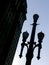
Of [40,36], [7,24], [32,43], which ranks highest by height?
[7,24]

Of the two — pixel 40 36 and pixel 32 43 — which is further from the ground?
pixel 40 36

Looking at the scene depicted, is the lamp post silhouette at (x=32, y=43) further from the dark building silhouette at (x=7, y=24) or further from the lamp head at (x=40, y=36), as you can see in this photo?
the dark building silhouette at (x=7, y=24)

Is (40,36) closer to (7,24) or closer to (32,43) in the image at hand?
(32,43)

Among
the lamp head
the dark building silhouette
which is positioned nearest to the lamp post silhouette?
the lamp head

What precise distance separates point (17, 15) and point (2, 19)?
553cm

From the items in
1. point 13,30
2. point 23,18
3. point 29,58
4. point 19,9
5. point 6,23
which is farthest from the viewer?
point 23,18

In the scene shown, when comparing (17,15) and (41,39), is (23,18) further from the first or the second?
(41,39)

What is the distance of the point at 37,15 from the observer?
1140 centimetres

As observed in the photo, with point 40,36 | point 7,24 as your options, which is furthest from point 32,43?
point 7,24

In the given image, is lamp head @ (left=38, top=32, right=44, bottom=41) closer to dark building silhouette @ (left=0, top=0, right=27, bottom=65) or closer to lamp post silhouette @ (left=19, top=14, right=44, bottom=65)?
lamp post silhouette @ (left=19, top=14, right=44, bottom=65)

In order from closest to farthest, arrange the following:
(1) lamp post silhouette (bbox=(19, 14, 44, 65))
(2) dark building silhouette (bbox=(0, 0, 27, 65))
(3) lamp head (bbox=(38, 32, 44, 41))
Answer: (1) lamp post silhouette (bbox=(19, 14, 44, 65)) < (3) lamp head (bbox=(38, 32, 44, 41)) < (2) dark building silhouette (bbox=(0, 0, 27, 65))

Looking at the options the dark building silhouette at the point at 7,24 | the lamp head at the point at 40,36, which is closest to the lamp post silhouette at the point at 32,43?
the lamp head at the point at 40,36

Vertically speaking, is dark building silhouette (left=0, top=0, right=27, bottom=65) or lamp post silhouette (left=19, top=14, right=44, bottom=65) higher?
dark building silhouette (left=0, top=0, right=27, bottom=65)

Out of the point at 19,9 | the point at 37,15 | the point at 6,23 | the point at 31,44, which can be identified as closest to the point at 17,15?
the point at 19,9
